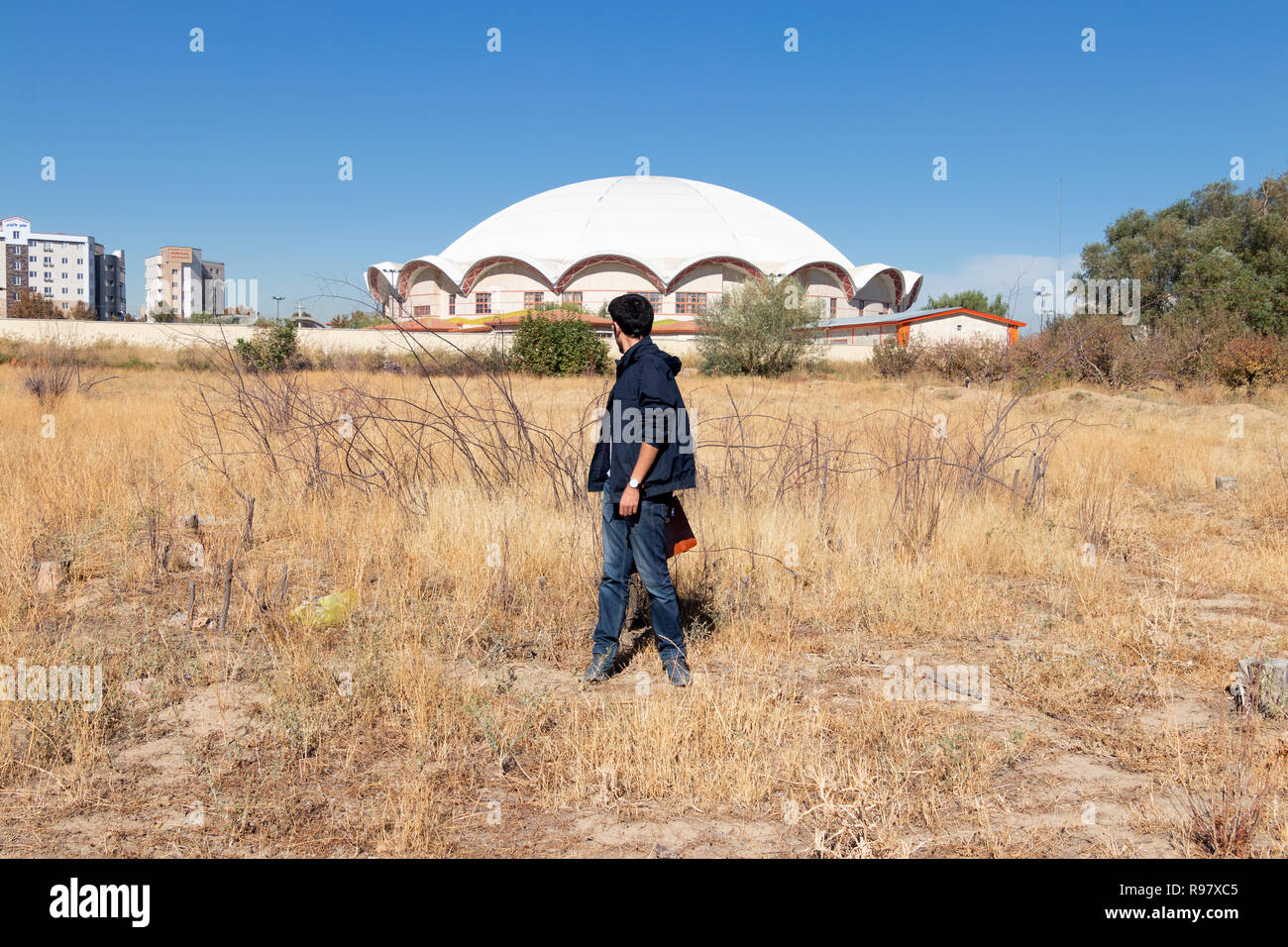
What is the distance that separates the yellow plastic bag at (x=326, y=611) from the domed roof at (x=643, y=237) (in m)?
47.8

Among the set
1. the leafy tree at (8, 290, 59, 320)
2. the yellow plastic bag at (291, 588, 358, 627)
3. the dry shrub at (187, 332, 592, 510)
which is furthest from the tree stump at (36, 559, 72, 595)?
the leafy tree at (8, 290, 59, 320)

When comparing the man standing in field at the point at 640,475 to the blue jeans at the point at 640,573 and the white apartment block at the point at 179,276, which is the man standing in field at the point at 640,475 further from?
the white apartment block at the point at 179,276

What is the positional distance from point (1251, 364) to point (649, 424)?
2005 centimetres

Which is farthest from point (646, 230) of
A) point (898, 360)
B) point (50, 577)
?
point (50, 577)

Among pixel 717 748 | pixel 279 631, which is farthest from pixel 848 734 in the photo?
pixel 279 631

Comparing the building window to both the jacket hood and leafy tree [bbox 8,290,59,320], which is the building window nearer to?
leafy tree [bbox 8,290,59,320]

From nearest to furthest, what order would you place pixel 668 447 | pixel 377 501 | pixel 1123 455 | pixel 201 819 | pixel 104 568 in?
pixel 201 819 < pixel 668 447 < pixel 104 568 < pixel 377 501 < pixel 1123 455

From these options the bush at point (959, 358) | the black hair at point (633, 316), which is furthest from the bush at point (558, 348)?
the black hair at point (633, 316)

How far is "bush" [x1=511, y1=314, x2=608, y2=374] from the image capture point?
2495 centimetres

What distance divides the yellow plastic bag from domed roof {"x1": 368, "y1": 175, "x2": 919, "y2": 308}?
157 feet

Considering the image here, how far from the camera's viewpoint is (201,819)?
8.27ft

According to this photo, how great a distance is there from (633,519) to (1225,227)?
4230 cm

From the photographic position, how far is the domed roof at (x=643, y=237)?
51375 mm
